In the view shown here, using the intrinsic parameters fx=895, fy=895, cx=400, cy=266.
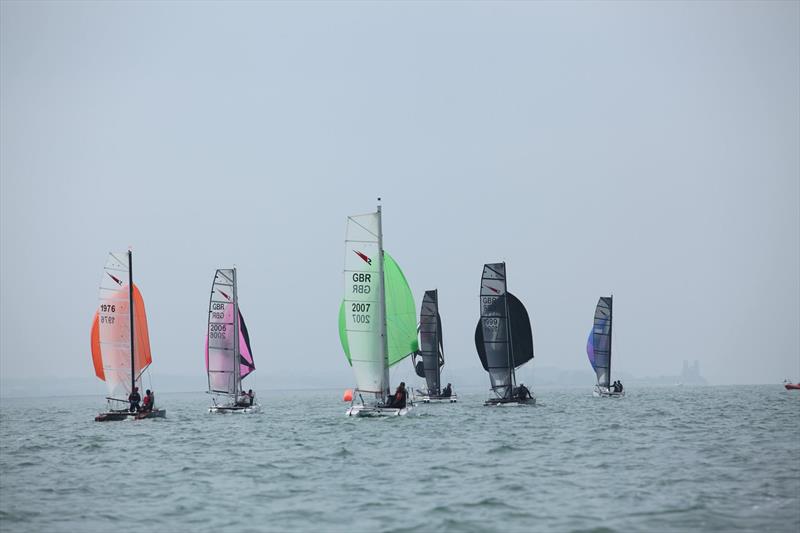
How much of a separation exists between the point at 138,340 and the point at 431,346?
29.8m

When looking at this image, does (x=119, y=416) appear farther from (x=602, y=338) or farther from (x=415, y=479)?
(x=602, y=338)

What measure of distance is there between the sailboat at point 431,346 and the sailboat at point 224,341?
60.4 feet

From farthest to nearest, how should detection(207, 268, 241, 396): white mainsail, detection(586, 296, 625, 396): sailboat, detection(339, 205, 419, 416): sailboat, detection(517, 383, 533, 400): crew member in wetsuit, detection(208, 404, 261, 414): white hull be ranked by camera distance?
detection(586, 296, 625, 396): sailboat, detection(517, 383, 533, 400): crew member in wetsuit, detection(207, 268, 241, 396): white mainsail, detection(208, 404, 261, 414): white hull, detection(339, 205, 419, 416): sailboat

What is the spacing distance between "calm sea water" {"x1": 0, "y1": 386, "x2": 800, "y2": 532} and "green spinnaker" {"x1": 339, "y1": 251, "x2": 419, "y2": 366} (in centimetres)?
755

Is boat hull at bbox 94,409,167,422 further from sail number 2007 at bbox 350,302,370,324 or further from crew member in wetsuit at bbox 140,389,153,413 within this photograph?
sail number 2007 at bbox 350,302,370,324

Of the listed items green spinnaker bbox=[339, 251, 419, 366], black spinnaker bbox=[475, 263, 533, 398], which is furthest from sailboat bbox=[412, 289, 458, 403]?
green spinnaker bbox=[339, 251, 419, 366]

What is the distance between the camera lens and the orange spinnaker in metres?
51.0

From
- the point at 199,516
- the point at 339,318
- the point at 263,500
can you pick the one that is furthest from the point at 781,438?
the point at 339,318

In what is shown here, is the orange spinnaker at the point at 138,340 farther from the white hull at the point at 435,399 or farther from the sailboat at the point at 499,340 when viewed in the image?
the white hull at the point at 435,399

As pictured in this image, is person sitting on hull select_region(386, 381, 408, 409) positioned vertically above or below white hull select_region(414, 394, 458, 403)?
above

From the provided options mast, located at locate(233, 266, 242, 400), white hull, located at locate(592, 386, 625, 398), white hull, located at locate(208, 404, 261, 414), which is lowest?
white hull, located at locate(592, 386, 625, 398)

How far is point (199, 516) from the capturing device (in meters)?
20.2

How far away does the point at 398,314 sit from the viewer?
5000 cm

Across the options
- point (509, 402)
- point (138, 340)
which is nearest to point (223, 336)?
point (138, 340)
